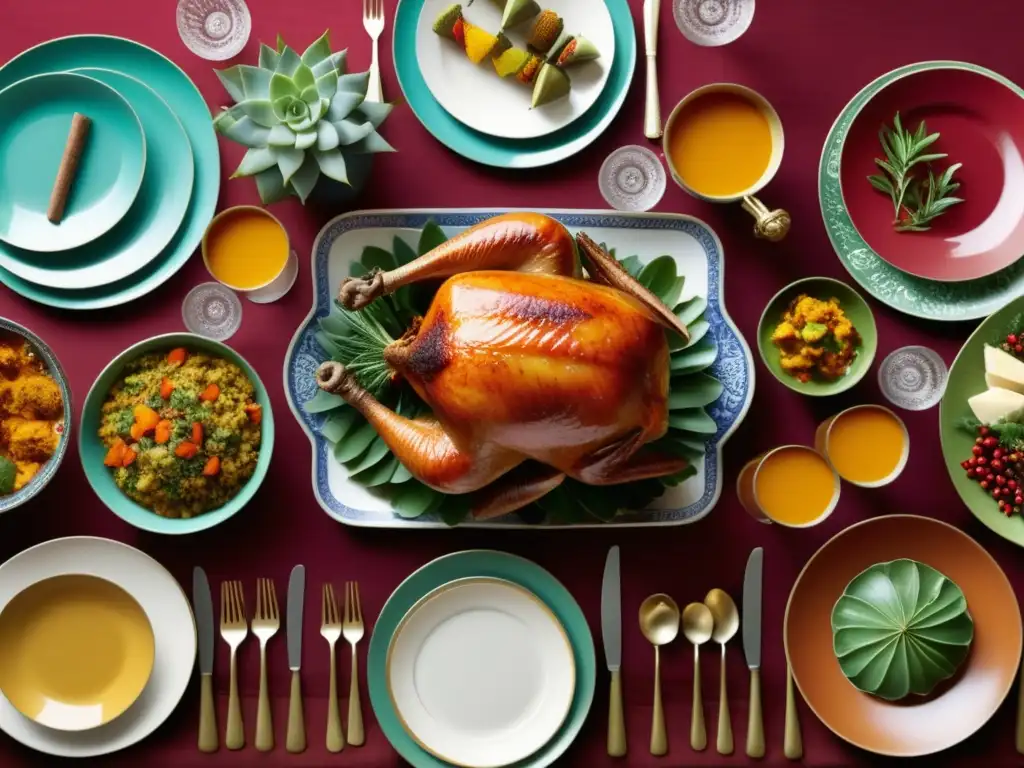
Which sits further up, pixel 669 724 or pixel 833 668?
pixel 833 668

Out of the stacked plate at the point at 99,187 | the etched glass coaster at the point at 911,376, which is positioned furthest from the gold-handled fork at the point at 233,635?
the etched glass coaster at the point at 911,376

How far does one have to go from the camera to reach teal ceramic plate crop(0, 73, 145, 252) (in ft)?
5.13

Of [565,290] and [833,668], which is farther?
[833,668]

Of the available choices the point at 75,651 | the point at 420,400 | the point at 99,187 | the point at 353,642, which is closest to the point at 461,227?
the point at 420,400

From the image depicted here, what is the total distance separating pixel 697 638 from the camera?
5.18 ft

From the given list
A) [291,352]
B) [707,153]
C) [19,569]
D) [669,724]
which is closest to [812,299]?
[707,153]

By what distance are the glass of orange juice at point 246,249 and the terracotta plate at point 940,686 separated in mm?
1104

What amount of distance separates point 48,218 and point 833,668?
1.66 metres

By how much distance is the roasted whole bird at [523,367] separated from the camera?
1.26m

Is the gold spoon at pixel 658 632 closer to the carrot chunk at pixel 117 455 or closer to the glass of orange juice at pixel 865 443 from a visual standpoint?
the glass of orange juice at pixel 865 443

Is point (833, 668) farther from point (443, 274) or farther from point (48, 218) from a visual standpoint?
point (48, 218)

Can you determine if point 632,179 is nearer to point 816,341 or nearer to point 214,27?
point 816,341

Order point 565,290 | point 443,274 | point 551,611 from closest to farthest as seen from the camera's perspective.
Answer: point 565,290, point 443,274, point 551,611

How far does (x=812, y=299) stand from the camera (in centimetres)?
154
